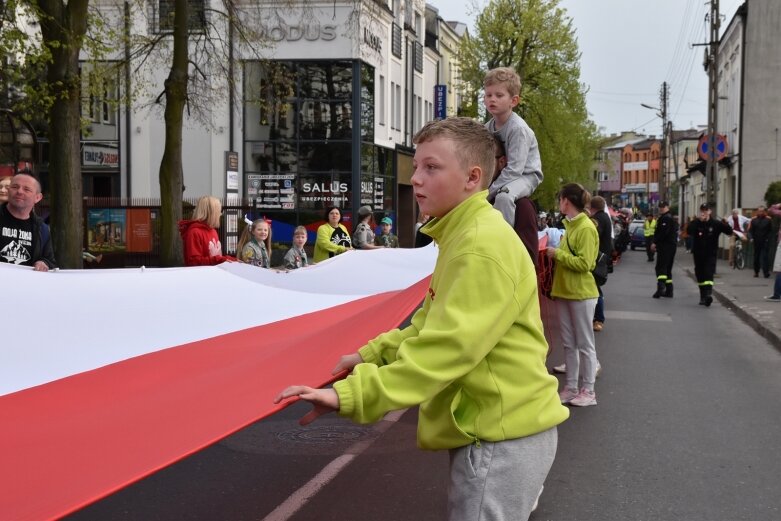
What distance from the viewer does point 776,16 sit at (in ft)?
127

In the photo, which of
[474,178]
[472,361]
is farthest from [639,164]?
Result: [472,361]

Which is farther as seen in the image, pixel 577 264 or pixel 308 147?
pixel 308 147

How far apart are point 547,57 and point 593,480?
4541cm

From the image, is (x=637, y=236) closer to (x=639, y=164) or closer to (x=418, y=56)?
(x=418, y=56)

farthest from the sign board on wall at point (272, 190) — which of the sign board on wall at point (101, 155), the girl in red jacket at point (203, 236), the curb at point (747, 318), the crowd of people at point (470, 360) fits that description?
the crowd of people at point (470, 360)

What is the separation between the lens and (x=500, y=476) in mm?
2955

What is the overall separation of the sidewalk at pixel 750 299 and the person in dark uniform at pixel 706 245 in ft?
1.85

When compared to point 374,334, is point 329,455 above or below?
below

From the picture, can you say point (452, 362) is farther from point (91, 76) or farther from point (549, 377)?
point (91, 76)

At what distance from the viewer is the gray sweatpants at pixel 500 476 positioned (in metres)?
2.94

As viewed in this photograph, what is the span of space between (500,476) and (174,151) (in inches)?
687

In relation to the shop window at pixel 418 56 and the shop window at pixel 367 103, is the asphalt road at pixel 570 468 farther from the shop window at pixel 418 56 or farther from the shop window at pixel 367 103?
the shop window at pixel 418 56

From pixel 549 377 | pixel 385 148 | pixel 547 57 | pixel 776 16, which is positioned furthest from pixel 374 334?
pixel 547 57

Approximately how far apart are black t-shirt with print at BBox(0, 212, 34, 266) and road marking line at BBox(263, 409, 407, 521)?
299cm
